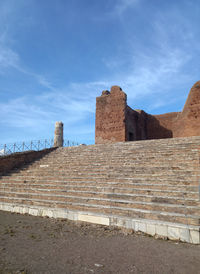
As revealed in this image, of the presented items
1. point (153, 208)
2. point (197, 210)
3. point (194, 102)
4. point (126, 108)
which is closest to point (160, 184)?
point (153, 208)

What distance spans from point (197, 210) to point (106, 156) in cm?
568

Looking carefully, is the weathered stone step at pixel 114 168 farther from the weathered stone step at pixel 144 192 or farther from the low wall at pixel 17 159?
the weathered stone step at pixel 144 192

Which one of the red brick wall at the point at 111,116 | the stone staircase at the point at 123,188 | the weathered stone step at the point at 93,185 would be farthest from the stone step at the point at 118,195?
the red brick wall at the point at 111,116

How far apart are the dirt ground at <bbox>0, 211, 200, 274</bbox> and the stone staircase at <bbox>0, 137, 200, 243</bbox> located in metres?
0.47

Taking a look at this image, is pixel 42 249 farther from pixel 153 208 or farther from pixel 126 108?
pixel 126 108

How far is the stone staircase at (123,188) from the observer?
4.56m

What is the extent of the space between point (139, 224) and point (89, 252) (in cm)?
154

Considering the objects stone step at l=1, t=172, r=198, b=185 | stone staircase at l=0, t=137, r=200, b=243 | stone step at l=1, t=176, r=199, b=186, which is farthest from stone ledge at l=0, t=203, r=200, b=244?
stone step at l=1, t=172, r=198, b=185

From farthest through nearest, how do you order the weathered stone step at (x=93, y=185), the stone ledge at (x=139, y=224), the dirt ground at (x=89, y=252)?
the weathered stone step at (x=93, y=185) → the stone ledge at (x=139, y=224) → the dirt ground at (x=89, y=252)

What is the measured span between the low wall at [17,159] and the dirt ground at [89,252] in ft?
20.0

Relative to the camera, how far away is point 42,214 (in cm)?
629

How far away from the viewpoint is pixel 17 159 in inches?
437

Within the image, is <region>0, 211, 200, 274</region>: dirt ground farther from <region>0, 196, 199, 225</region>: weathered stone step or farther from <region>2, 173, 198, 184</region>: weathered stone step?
<region>2, 173, 198, 184</region>: weathered stone step

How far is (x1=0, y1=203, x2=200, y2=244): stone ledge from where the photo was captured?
13.0 feet
